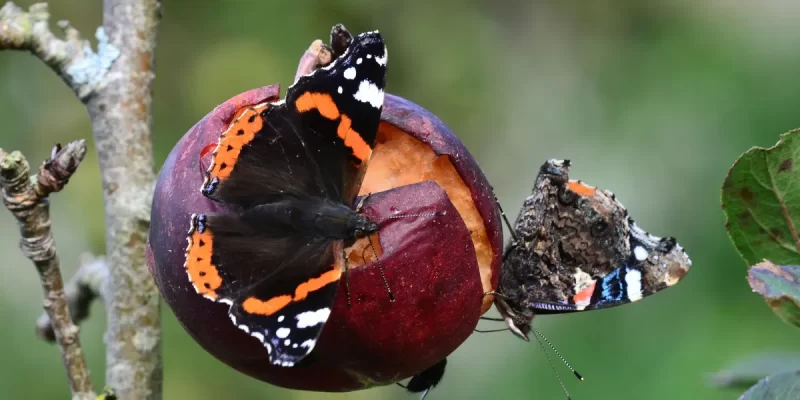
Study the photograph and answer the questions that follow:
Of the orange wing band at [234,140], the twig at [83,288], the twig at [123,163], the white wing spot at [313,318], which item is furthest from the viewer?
the twig at [83,288]

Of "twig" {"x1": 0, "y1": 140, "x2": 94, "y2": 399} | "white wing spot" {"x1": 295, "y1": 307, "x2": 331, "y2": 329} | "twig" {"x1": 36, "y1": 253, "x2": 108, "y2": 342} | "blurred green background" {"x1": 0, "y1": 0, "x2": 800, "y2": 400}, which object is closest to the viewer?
"white wing spot" {"x1": 295, "y1": 307, "x2": 331, "y2": 329}

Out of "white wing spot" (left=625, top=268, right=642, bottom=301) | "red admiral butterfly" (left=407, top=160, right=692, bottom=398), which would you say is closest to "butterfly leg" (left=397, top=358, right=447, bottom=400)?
"red admiral butterfly" (left=407, top=160, right=692, bottom=398)

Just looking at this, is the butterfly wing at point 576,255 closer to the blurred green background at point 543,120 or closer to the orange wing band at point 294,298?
the orange wing band at point 294,298

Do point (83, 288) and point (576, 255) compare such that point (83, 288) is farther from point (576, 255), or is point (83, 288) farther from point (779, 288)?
point (779, 288)

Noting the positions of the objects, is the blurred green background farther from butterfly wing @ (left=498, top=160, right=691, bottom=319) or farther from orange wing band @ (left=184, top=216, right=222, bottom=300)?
orange wing band @ (left=184, top=216, right=222, bottom=300)

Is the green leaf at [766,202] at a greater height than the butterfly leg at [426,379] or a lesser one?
greater

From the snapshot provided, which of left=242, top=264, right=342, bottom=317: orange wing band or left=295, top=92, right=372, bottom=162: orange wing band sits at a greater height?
left=295, top=92, right=372, bottom=162: orange wing band

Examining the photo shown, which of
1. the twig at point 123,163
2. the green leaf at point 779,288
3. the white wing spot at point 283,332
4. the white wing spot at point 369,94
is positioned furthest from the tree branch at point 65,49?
the green leaf at point 779,288

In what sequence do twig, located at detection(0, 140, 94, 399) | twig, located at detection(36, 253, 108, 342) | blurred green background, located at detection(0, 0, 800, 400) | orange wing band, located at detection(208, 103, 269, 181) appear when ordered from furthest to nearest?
1. blurred green background, located at detection(0, 0, 800, 400)
2. twig, located at detection(36, 253, 108, 342)
3. twig, located at detection(0, 140, 94, 399)
4. orange wing band, located at detection(208, 103, 269, 181)
